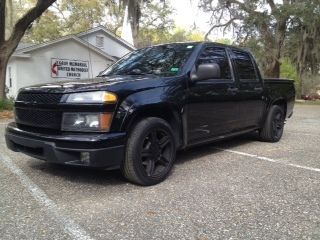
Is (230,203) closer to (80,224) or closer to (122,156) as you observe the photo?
(122,156)

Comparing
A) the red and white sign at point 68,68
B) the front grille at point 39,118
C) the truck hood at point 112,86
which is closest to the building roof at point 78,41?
the red and white sign at point 68,68

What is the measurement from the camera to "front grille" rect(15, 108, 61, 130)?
14.6 ft

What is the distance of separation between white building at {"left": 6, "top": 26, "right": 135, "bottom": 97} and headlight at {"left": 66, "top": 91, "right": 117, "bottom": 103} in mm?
19251

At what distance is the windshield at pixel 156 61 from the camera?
5484mm

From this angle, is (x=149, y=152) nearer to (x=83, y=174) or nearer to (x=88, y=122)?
(x=88, y=122)

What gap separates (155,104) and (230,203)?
1457 millimetres

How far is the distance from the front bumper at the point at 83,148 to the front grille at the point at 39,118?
0.13 m

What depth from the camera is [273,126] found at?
7.75 metres

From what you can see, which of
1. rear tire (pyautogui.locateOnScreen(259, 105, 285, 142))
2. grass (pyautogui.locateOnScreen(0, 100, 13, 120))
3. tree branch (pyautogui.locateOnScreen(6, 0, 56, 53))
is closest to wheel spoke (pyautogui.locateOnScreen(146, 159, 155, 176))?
rear tire (pyautogui.locateOnScreen(259, 105, 285, 142))

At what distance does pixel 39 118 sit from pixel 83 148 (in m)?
0.79

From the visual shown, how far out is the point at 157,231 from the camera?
3.51 metres

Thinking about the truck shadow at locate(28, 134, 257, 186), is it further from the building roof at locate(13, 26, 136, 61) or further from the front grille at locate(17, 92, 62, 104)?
the building roof at locate(13, 26, 136, 61)

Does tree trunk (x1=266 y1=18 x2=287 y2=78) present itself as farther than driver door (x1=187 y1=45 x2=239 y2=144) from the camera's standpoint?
Yes

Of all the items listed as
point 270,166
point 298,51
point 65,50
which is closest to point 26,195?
point 270,166
